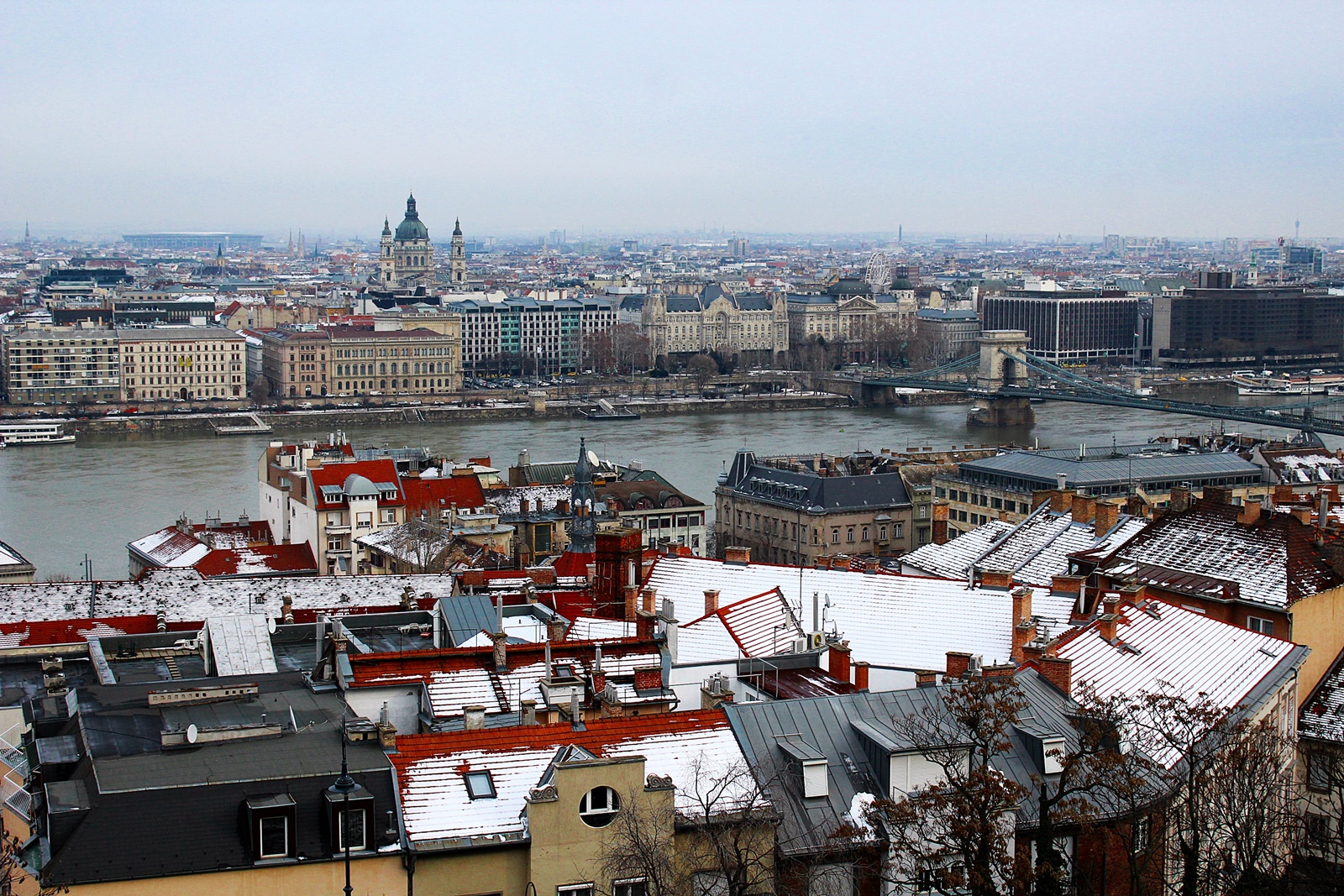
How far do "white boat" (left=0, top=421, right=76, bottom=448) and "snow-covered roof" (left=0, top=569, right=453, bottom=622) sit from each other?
24030 millimetres

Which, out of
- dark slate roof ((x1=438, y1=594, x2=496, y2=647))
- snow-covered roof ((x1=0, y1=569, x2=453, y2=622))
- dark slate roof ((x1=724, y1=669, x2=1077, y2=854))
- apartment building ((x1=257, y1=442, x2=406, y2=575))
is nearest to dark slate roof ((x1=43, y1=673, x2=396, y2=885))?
dark slate roof ((x1=724, y1=669, x2=1077, y2=854))

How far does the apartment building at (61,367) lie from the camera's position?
40.0 metres

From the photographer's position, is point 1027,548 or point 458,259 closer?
point 1027,548

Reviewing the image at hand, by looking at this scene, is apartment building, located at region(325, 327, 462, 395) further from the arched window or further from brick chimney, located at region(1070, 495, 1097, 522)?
the arched window

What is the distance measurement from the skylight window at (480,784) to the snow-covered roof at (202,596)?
4.74 m

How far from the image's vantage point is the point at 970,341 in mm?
59438

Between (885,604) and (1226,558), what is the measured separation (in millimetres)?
1915

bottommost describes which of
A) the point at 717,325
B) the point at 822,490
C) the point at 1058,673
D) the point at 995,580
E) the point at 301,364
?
the point at 301,364

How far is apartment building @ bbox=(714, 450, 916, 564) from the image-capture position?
17359mm

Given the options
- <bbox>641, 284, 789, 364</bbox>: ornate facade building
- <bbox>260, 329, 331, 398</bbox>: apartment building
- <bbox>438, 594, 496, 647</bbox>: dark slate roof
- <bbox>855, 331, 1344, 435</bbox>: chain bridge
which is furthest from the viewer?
<bbox>641, 284, 789, 364</bbox>: ornate facade building

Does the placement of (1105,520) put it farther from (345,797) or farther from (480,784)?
(345,797)

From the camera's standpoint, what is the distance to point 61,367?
134ft

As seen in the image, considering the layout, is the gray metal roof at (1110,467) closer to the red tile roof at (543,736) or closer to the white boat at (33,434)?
the red tile roof at (543,736)

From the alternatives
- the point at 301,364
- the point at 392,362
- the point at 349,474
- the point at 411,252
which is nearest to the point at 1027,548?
the point at 349,474
